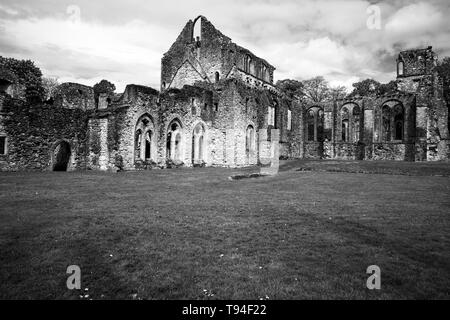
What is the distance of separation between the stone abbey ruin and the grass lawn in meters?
11.2

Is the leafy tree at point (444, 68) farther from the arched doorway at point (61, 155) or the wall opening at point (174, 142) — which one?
the arched doorway at point (61, 155)

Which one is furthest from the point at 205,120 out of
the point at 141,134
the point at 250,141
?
the point at 141,134

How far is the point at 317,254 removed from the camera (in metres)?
5.57

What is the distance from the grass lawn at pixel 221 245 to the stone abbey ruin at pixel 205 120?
11.2 meters

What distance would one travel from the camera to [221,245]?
6008mm

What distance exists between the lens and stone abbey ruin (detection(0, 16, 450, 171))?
70.0 feet

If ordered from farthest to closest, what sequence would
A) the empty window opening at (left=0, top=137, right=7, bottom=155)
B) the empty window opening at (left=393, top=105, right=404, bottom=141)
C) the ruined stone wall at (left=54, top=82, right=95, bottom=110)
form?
the empty window opening at (left=393, top=105, right=404, bottom=141), the ruined stone wall at (left=54, top=82, right=95, bottom=110), the empty window opening at (left=0, top=137, right=7, bottom=155)

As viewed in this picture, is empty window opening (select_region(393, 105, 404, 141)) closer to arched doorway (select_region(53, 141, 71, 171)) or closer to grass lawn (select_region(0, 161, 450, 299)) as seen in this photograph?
grass lawn (select_region(0, 161, 450, 299))

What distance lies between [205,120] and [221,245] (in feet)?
75.7

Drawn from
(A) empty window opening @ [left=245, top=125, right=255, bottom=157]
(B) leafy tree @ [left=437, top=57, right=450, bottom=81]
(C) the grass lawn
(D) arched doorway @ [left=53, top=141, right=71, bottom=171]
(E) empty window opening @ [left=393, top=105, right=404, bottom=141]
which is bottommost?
(C) the grass lawn

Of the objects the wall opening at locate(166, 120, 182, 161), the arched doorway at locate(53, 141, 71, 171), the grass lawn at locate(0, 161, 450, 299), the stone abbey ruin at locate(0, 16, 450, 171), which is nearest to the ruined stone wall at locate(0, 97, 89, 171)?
the stone abbey ruin at locate(0, 16, 450, 171)

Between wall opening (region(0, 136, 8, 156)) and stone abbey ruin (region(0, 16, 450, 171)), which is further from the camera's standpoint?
stone abbey ruin (region(0, 16, 450, 171))
